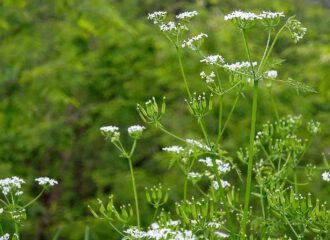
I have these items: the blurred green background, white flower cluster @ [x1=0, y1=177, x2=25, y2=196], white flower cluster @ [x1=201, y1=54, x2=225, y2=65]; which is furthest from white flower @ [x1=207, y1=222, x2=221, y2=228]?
the blurred green background

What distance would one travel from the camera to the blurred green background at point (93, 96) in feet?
18.4

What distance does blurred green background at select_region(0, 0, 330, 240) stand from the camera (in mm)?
5594

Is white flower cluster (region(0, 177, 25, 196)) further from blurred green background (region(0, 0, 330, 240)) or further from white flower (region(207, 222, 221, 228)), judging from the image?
blurred green background (region(0, 0, 330, 240))

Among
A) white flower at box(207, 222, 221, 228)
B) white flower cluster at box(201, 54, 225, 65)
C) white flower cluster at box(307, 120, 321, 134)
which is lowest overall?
white flower at box(207, 222, 221, 228)

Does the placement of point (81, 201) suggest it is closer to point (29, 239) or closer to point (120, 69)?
point (29, 239)

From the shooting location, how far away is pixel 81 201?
6.66 meters

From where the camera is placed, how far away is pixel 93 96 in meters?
6.30

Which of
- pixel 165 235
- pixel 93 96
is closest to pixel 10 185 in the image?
pixel 165 235

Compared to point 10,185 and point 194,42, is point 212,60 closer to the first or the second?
point 194,42

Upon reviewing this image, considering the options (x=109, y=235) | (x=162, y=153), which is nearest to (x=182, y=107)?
(x=162, y=153)

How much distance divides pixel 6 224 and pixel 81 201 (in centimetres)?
121

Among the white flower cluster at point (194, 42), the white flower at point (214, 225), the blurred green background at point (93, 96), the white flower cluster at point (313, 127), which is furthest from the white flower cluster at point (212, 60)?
the blurred green background at point (93, 96)

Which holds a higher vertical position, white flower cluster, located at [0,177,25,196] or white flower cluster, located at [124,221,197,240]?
white flower cluster, located at [0,177,25,196]

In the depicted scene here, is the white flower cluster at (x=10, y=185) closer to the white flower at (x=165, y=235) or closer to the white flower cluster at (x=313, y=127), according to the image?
the white flower at (x=165, y=235)
